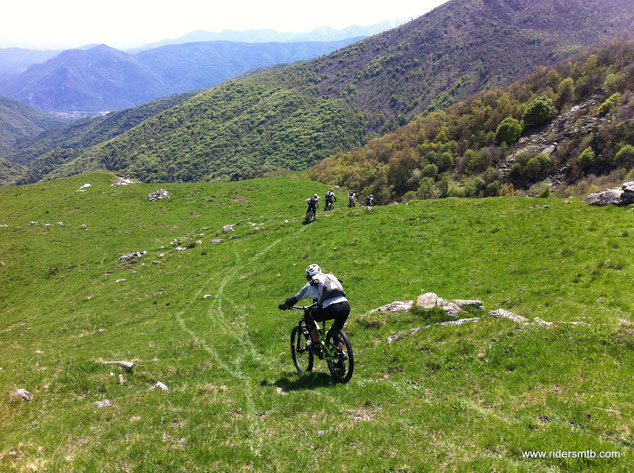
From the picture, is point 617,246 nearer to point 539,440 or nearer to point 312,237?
point 539,440

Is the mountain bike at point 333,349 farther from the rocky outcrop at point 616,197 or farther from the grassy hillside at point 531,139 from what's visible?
the grassy hillside at point 531,139

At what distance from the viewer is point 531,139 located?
2435 inches

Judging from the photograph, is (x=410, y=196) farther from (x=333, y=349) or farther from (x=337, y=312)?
(x=337, y=312)

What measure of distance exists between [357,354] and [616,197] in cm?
2821

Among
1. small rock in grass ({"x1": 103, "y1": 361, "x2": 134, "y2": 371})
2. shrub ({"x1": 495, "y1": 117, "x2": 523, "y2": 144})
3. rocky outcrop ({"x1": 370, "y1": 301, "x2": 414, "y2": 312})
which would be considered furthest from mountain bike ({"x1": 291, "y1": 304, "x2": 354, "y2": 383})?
shrub ({"x1": 495, "y1": 117, "x2": 523, "y2": 144})

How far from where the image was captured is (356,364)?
1289 centimetres

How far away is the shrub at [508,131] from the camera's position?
209 ft

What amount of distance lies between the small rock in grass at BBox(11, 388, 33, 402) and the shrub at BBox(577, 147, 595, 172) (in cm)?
6744

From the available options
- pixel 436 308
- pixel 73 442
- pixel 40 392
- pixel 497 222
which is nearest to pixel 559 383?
pixel 436 308

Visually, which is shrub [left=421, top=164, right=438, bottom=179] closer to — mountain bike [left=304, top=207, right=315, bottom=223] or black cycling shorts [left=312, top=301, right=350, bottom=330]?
mountain bike [left=304, top=207, right=315, bottom=223]

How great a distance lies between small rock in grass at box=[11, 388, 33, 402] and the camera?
10633 mm

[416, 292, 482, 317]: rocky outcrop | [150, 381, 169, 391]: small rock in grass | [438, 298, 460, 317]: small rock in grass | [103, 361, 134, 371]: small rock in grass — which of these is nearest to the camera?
[150, 381, 169, 391]: small rock in grass

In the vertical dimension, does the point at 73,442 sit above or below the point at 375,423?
above

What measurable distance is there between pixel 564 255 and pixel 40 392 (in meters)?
28.5
